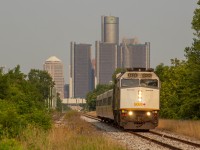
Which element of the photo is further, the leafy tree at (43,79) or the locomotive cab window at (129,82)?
the leafy tree at (43,79)

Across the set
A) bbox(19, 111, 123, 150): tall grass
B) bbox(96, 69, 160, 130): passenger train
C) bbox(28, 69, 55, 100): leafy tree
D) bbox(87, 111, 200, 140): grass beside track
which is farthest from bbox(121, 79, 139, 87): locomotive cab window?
bbox(28, 69, 55, 100): leafy tree

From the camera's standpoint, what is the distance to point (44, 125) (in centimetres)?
2678

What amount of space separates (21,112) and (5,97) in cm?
948

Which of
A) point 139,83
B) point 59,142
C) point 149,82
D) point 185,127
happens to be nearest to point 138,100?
point 139,83

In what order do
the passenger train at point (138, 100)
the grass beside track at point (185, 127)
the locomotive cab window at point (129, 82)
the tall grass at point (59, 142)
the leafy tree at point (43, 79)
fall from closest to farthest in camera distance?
1. the tall grass at point (59, 142)
2. the grass beside track at point (185, 127)
3. the passenger train at point (138, 100)
4. the locomotive cab window at point (129, 82)
5. the leafy tree at point (43, 79)

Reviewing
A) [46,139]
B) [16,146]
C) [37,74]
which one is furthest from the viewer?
[37,74]

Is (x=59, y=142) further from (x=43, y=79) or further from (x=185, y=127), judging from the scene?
(x=43, y=79)

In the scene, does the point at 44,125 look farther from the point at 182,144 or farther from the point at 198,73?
the point at 198,73

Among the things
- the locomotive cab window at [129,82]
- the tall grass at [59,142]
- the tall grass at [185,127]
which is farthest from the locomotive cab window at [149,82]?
the tall grass at [59,142]

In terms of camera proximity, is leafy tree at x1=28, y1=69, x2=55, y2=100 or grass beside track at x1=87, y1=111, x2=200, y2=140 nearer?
grass beside track at x1=87, y1=111, x2=200, y2=140

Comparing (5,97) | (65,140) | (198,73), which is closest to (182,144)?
(65,140)

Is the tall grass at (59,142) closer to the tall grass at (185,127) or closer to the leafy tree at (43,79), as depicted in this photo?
the tall grass at (185,127)

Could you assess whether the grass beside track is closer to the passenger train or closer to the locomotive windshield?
the passenger train

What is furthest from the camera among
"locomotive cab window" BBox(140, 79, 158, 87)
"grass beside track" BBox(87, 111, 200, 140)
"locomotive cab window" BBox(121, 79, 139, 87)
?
"locomotive cab window" BBox(140, 79, 158, 87)
